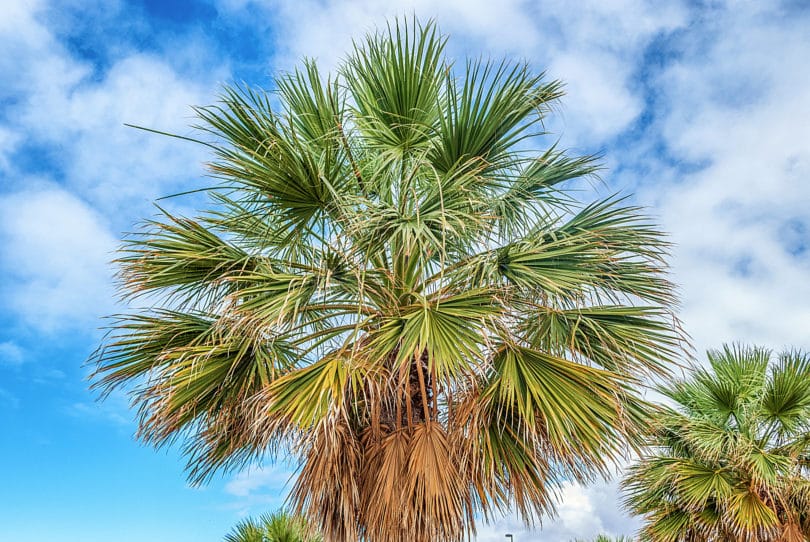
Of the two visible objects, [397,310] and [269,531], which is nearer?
[397,310]

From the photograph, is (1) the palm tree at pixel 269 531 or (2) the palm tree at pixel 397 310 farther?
(1) the palm tree at pixel 269 531

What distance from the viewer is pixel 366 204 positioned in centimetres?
489

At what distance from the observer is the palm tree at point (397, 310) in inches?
190

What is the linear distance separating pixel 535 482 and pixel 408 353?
172 centimetres

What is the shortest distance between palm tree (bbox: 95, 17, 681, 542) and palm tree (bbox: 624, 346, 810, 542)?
3728 millimetres

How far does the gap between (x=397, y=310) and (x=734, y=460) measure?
6067 millimetres

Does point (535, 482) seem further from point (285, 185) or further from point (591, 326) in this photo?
point (285, 185)

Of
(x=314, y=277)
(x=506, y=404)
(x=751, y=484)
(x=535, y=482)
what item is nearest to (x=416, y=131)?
(x=314, y=277)

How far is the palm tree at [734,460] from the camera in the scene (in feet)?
27.7

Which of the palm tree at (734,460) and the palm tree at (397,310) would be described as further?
the palm tree at (734,460)

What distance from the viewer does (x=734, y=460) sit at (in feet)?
28.2

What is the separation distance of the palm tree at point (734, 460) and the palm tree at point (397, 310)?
373cm

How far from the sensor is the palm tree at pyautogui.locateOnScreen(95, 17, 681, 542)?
15.9 ft

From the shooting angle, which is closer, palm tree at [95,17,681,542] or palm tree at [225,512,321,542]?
palm tree at [95,17,681,542]
